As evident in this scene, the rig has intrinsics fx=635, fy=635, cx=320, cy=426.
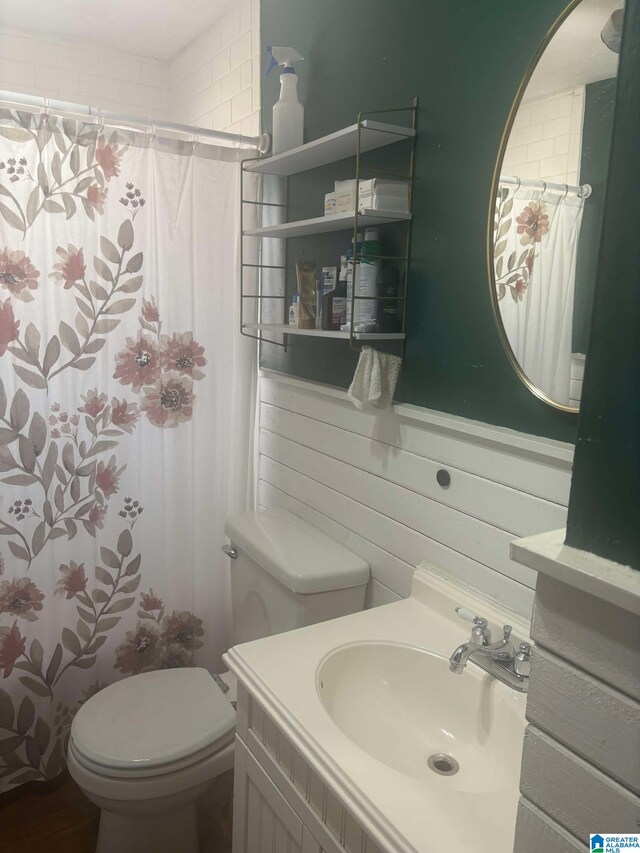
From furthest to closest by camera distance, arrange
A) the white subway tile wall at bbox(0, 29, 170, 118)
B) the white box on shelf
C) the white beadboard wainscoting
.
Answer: the white subway tile wall at bbox(0, 29, 170, 118) < the white box on shelf < the white beadboard wainscoting

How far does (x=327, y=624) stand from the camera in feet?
4.58

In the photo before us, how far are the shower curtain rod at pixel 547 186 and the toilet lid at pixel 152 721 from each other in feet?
4.85

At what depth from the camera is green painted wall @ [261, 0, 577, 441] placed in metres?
1.21

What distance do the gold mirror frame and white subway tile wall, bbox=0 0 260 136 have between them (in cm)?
128

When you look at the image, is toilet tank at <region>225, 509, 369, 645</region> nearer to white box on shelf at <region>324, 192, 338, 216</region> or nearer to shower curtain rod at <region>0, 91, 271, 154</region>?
white box on shelf at <region>324, 192, 338, 216</region>

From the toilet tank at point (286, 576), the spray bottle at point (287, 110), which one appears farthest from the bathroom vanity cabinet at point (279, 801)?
the spray bottle at point (287, 110)

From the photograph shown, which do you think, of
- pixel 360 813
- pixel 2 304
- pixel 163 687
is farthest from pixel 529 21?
pixel 163 687

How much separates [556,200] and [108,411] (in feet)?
4.59

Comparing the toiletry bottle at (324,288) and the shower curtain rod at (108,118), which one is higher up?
the shower curtain rod at (108,118)

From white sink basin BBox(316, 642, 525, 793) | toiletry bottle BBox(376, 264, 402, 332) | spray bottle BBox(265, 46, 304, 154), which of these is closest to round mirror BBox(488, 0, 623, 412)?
toiletry bottle BBox(376, 264, 402, 332)

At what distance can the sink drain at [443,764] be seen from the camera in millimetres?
1149

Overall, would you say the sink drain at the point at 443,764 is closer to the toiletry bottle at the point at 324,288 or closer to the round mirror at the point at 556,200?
the round mirror at the point at 556,200

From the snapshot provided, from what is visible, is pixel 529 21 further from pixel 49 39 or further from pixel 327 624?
pixel 49 39

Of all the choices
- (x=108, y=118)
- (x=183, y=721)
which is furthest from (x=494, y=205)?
(x=183, y=721)
